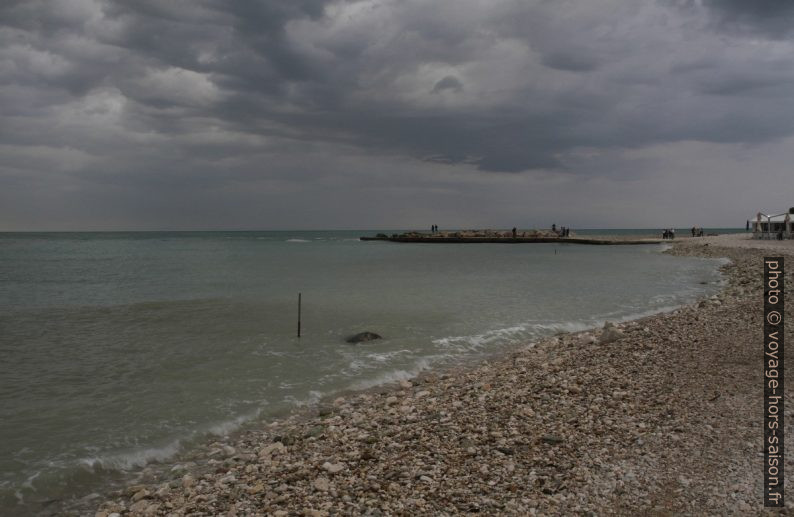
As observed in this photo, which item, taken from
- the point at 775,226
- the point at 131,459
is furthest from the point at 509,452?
the point at 775,226

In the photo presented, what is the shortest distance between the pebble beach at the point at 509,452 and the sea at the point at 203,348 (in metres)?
1.16

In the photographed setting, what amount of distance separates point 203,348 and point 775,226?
81.9 metres

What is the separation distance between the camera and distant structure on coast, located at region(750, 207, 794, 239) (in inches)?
2305

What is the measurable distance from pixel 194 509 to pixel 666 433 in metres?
6.22

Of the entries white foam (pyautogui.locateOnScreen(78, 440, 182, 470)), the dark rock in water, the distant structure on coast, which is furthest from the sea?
the distant structure on coast

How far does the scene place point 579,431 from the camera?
6457 millimetres

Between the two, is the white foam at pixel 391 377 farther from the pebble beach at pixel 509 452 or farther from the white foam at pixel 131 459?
the white foam at pixel 131 459

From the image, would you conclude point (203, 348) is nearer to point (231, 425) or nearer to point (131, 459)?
point (231, 425)

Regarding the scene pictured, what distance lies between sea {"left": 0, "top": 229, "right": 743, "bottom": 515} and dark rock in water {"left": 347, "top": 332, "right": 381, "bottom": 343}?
33cm

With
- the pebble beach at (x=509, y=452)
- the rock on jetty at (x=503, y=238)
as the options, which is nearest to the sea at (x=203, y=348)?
the pebble beach at (x=509, y=452)

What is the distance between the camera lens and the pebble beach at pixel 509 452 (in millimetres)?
4871

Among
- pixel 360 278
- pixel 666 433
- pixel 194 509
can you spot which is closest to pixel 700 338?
pixel 666 433

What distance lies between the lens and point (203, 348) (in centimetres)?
1427

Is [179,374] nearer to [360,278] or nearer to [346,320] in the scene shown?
[346,320]
